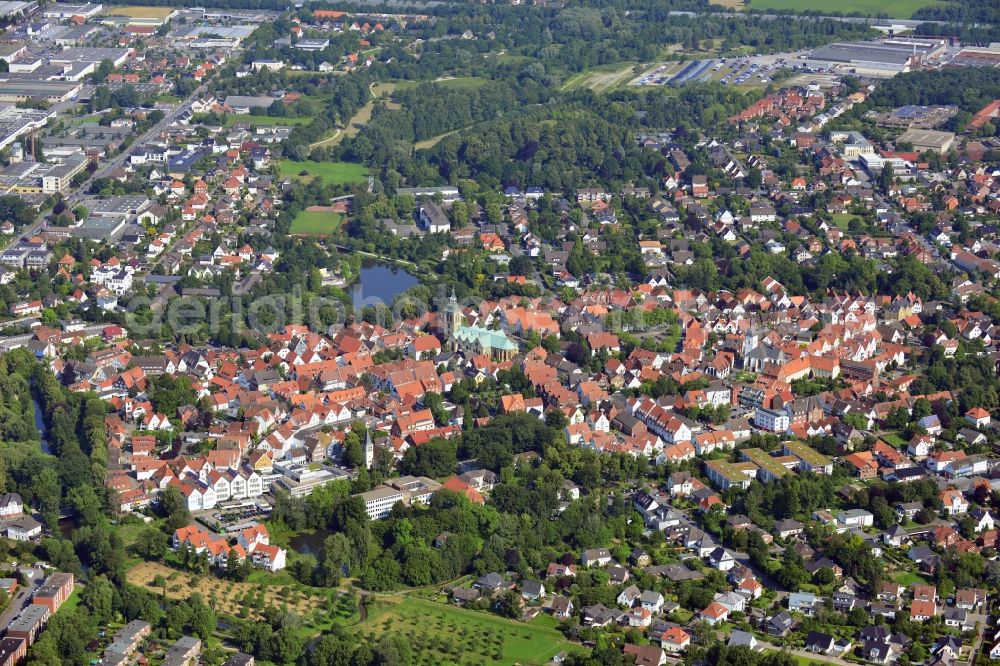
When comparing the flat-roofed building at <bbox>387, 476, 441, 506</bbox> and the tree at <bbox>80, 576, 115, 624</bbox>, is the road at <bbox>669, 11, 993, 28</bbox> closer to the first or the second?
the flat-roofed building at <bbox>387, 476, 441, 506</bbox>

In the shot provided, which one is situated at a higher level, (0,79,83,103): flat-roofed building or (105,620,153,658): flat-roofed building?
(105,620,153,658): flat-roofed building

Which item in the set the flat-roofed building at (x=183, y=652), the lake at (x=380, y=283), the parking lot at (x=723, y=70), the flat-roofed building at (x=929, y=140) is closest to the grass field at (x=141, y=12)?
the parking lot at (x=723, y=70)

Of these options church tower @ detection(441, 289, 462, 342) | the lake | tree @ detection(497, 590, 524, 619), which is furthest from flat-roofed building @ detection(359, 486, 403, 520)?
the lake

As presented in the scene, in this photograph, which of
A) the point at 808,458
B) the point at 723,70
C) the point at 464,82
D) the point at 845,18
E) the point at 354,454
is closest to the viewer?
the point at 354,454

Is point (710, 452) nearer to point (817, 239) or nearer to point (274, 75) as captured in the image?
point (817, 239)

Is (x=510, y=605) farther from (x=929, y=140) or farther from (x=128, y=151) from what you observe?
(x=929, y=140)

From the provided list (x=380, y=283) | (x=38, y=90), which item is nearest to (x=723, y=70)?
(x=38, y=90)

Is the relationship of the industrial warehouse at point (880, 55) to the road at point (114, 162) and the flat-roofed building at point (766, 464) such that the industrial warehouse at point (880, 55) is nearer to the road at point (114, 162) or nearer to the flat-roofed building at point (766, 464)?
the road at point (114, 162)
